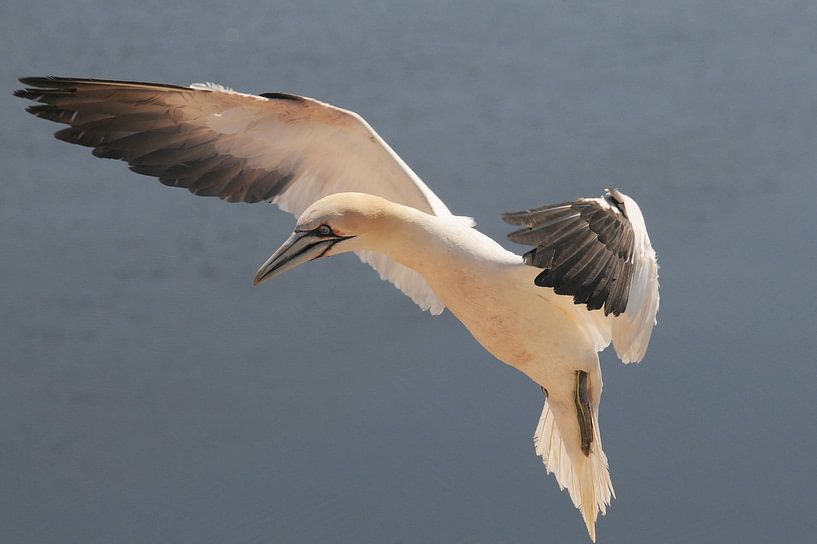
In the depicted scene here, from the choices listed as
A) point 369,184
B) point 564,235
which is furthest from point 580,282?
point 369,184

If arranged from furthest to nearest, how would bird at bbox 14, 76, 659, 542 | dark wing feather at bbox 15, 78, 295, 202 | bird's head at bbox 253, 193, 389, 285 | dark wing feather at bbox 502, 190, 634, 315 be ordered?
dark wing feather at bbox 15, 78, 295, 202
bird's head at bbox 253, 193, 389, 285
bird at bbox 14, 76, 659, 542
dark wing feather at bbox 502, 190, 634, 315

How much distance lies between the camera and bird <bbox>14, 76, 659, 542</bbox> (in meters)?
2.26

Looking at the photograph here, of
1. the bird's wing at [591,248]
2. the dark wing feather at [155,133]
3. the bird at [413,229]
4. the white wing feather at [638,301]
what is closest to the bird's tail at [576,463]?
the bird at [413,229]

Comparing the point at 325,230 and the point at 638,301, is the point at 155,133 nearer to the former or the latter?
the point at 325,230

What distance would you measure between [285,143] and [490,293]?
61 centimetres

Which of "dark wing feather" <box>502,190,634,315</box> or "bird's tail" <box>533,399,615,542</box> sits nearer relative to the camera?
"dark wing feather" <box>502,190,634,315</box>

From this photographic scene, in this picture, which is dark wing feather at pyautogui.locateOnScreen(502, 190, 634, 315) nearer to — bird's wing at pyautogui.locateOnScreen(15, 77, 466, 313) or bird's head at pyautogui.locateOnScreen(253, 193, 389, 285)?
bird's head at pyautogui.locateOnScreen(253, 193, 389, 285)

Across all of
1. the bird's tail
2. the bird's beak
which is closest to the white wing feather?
the bird's tail

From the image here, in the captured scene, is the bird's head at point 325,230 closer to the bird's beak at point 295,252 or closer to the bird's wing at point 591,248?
the bird's beak at point 295,252

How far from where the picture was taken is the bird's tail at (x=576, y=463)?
8.99 feet

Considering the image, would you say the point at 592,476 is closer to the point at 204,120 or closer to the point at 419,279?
the point at 419,279

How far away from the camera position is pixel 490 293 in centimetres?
246

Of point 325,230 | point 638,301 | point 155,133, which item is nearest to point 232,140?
point 155,133

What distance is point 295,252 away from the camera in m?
2.37
